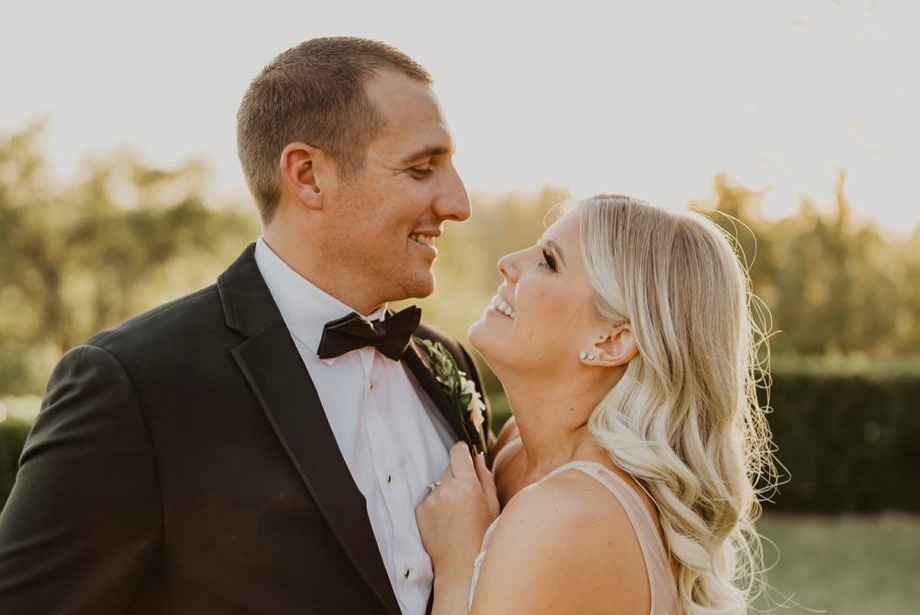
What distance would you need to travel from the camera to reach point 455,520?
2.82 m

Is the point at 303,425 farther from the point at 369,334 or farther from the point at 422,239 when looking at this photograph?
the point at 422,239

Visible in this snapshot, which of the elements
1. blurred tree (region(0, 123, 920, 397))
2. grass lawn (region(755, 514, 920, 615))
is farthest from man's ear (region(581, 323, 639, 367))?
blurred tree (region(0, 123, 920, 397))

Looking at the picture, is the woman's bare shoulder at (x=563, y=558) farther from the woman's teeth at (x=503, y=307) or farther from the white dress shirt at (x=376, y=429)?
the woman's teeth at (x=503, y=307)

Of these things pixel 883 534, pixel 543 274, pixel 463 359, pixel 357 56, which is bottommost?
pixel 883 534

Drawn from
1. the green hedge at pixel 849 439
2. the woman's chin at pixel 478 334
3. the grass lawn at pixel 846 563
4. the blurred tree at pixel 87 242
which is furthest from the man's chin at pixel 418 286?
the blurred tree at pixel 87 242

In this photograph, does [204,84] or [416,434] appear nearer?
[416,434]

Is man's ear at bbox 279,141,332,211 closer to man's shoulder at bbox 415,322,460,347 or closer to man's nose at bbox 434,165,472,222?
man's nose at bbox 434,165,472,222

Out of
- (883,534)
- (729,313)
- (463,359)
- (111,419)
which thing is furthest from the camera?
(883,534)

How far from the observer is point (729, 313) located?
300 cm

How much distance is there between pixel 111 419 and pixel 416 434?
3.26 feet

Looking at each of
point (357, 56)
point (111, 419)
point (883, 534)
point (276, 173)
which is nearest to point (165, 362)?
point (111, 419)

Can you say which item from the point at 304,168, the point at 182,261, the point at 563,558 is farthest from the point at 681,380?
the point at 182,261

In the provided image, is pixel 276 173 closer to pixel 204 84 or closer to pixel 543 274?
pixel 543 274

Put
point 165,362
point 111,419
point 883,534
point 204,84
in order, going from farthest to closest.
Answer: point 204,84
point 883,534
point 165,362
point 111,419
